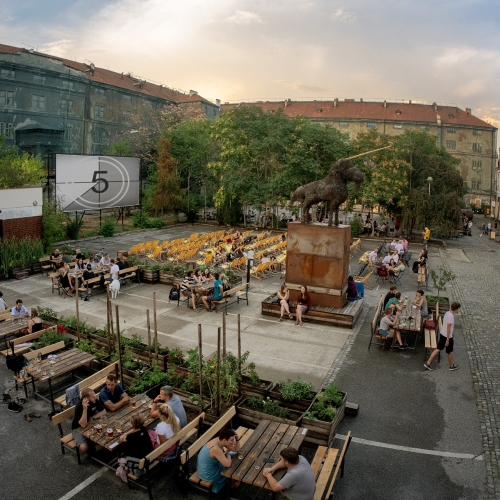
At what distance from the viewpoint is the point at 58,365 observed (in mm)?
9594

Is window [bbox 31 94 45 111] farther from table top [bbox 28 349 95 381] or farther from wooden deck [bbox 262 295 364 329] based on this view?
table top [bbox 28 349 95 381]

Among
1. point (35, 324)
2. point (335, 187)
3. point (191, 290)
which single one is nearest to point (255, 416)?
point (35, 324)

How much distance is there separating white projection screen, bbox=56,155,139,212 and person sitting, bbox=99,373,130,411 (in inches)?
900

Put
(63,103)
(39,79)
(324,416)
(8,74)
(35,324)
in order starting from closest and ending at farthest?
1. (324,416)
2. (35,324)
3. (8,74)
4. (39,79)
5. (63,103)

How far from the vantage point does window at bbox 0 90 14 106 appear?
134 feet

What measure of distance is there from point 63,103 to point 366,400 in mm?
45191

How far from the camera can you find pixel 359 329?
13977mm

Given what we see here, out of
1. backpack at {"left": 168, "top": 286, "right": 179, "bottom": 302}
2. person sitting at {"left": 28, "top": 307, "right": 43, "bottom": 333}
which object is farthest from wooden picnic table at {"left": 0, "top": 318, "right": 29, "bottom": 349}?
backpack at {"left": 168, "top": 286, "right": 179, "bottom": 302}

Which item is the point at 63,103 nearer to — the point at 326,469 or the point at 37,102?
the point at 37,102

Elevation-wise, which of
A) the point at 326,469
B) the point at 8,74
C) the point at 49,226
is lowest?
the point at 326,469

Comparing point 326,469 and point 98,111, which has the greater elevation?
point 98,111

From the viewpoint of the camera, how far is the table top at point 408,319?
12.1m

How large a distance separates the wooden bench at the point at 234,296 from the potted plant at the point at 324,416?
722cm

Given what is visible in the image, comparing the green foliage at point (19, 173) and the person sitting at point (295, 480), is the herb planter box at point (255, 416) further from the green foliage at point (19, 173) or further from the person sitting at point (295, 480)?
the green foliage at point (19, 173)
